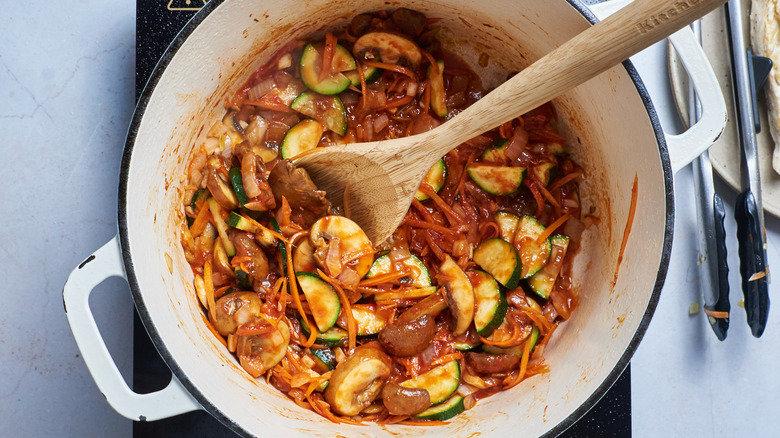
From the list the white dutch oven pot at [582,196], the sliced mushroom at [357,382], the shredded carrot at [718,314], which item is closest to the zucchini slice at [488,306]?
the white dutch oven pot at [582,196]

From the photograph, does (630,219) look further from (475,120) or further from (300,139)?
(300,139)

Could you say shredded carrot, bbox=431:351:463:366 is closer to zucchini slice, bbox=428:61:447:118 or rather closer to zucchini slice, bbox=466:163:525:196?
zucchini slice, bbox=466:163:525:196

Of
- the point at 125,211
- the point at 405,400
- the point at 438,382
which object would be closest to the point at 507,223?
the point at 438,382

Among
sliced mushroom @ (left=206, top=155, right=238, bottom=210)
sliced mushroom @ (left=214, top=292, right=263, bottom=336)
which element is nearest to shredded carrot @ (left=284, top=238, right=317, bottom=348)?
sliced mushroom @ (left=214, top=292, right=263, bottom=336)

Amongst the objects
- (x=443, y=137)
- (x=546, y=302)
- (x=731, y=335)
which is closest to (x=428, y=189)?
(x=443, y=137)

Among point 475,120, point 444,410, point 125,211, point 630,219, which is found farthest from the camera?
point 444,410

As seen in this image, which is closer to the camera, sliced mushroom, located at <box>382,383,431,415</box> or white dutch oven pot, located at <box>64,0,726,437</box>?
white dutch oven pot, located at <box>64,0,726,437</box>

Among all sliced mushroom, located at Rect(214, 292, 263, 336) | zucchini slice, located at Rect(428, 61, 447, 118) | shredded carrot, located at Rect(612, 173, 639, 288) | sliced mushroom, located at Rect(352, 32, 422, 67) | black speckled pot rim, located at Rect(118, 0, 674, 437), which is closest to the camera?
black speckled pot rim, located at Rect(118, 0, 674, 437)
